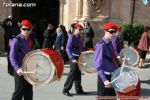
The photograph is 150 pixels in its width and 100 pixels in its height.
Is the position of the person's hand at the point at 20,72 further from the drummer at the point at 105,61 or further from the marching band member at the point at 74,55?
the marching band member at the point at 74,55

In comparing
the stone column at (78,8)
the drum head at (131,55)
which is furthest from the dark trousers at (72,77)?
the stone column at (78,8)

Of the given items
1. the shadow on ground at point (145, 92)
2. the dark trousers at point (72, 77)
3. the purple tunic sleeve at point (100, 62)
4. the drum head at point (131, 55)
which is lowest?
the shadow on ground at point (145, 92)

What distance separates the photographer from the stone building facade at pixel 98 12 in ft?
66.5

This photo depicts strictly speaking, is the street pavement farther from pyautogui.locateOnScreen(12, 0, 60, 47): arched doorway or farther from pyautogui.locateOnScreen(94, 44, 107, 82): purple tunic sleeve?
pyautogui.locateOnScreen(12, 0, 60, 47): arched doorway

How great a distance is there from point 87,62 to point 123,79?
2.79 meters

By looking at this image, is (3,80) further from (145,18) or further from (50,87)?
(145,18)

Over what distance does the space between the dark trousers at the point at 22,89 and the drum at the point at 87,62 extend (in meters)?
2.13

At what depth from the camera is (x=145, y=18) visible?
20891 millimetres

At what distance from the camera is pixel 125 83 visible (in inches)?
285

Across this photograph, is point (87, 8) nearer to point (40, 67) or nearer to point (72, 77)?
point (72, 77)

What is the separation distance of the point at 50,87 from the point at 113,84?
5013 mm

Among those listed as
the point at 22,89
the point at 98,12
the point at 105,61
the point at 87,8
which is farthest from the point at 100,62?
the point at 98,12

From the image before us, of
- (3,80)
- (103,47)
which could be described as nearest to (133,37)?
(3,80)

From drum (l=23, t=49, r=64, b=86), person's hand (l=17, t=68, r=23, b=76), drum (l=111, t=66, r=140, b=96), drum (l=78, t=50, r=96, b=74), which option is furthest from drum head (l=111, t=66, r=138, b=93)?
drum (l=78, t=50, r=96, b=74)
